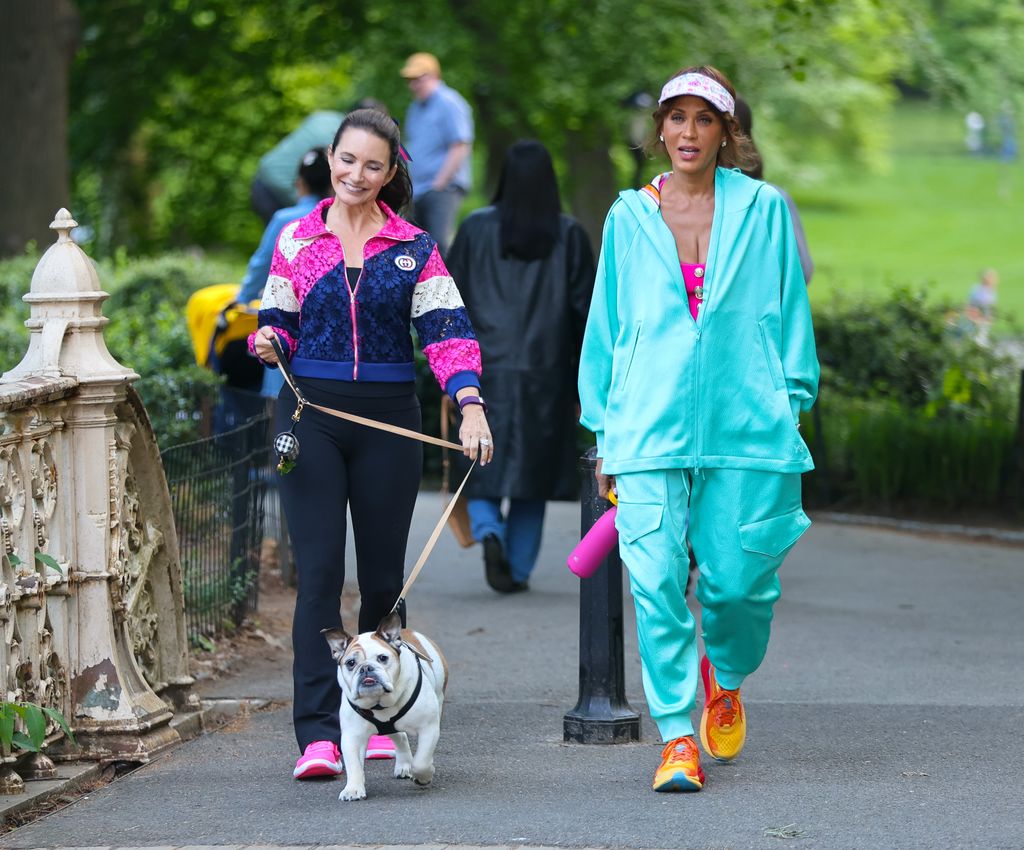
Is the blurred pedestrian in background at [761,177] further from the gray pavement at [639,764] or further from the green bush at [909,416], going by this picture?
the green bush at [909,416]

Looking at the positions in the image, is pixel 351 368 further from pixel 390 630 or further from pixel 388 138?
pixel 390 630

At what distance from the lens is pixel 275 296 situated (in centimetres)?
501

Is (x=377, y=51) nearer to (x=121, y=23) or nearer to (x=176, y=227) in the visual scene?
(x=121, y=23)

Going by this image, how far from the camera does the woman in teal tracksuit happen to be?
4.81m

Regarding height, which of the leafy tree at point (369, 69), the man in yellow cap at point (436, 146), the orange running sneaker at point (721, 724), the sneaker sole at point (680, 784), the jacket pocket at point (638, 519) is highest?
the leafy tree at point (369, 69)

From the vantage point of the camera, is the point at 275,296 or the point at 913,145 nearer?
the point at 275,296

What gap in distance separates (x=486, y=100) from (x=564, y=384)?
1432 centimetres

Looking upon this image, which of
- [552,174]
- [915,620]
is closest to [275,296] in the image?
[552,174]

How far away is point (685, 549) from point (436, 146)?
925 centimetres

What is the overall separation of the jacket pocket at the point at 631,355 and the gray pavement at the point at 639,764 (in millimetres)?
→ 1163

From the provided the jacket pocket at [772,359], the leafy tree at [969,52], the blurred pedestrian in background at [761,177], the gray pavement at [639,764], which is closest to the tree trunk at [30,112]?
the gray pavement at [639,764]

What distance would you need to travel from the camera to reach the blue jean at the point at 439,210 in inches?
544

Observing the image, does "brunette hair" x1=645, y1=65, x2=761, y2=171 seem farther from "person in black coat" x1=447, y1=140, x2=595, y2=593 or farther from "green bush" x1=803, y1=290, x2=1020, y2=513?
"green bush" x1=803, y1=290, x2=1020, y2=513

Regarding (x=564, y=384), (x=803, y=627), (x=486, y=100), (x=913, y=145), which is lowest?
(x=803, y=627)
